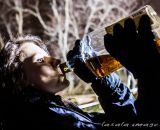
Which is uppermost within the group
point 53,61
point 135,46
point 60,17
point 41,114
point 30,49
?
point 60,17

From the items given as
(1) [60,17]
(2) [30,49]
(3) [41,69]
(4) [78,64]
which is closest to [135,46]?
(4) [78,64]

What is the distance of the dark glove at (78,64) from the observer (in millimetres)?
1672

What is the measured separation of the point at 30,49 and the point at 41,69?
0.55ft

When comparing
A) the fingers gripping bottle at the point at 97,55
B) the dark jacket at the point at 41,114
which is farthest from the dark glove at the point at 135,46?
the dark jacket at the point at 41,114

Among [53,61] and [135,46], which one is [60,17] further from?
[135,46]

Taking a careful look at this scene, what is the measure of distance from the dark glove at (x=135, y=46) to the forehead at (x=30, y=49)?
510 millimetres

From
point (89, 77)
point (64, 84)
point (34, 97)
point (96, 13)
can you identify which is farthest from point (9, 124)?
point (96, 13)

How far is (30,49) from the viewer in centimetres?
183

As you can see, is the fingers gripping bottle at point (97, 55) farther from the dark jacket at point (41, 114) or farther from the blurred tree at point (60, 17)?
the blurred tree at point (60, 17)

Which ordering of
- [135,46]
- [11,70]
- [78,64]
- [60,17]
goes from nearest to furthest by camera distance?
1. [135,46]
2. [78,64]
3. [11,70]
4. [60,17]

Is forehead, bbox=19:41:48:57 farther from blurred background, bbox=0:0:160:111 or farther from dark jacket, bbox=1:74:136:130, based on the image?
blurred background, bbox=0:0:160:111

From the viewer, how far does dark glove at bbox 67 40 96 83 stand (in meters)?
1.67

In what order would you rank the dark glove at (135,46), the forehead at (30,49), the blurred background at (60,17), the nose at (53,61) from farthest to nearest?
the blurred background at (60,17) → the forehead at (30,49) → the nose at (53,61) → the dark glove at (135,46)

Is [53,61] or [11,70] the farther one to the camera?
[11,70]
